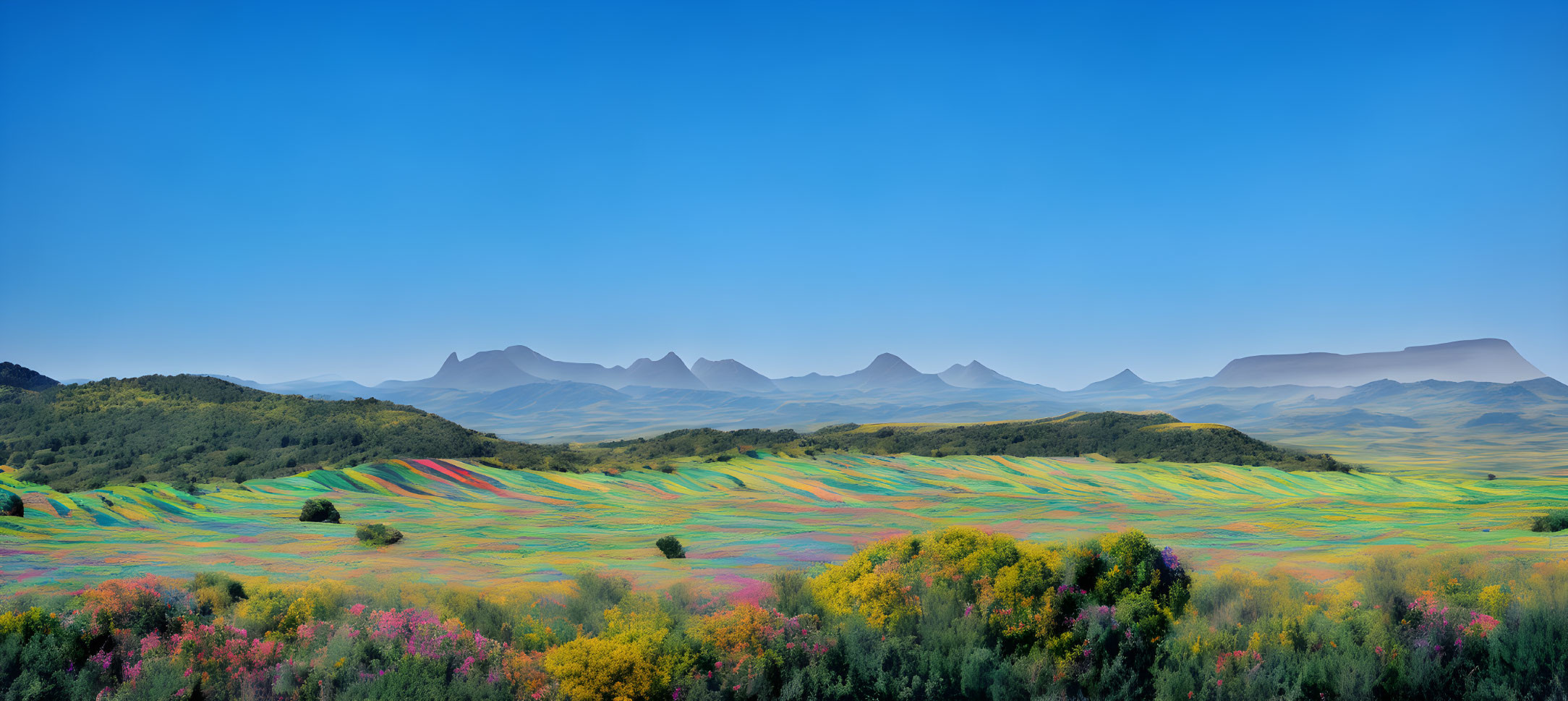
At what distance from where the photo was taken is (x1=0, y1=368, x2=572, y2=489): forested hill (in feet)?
180

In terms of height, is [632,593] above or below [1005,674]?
above

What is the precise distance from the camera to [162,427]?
69375mm

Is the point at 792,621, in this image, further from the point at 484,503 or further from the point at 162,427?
the point at 162,427

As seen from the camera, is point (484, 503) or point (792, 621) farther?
point (484, 503)

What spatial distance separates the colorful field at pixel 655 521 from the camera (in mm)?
19328

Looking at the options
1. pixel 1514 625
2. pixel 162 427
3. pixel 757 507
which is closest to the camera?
pixel 1514 625

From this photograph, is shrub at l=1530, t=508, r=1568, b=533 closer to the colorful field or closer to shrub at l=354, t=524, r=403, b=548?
the colorful field

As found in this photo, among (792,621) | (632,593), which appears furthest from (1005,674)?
(632,593)

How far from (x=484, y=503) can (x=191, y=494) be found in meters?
12.4

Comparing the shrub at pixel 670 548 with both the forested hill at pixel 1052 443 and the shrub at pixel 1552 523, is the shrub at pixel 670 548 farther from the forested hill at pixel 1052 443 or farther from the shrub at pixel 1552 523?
the forested hill at pixel 1052 443

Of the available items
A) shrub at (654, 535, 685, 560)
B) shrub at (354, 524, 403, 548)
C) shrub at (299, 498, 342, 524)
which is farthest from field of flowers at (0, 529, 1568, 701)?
shrub at (299, 498, 342, 524)

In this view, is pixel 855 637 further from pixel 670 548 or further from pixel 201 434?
pixel 201 434

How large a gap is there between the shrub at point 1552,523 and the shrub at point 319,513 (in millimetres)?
41431

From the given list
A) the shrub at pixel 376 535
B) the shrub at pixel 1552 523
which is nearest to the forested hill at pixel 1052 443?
the shrub at pixel 376 535
